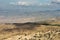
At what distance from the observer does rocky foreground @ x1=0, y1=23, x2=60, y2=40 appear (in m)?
16.4

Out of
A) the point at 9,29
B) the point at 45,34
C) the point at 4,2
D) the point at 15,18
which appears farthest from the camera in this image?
the point at 4,2

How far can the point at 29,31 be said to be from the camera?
59.8 feet

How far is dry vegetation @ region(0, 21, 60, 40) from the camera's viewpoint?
648 inches

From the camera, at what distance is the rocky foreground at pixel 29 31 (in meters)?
16.4

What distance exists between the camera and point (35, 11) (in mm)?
24000

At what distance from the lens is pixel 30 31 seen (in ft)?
59.8

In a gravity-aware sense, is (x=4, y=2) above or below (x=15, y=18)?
above

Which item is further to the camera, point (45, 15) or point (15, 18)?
point (45, 15)

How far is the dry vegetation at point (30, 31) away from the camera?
1645 centimetres

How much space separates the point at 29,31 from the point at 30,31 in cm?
8

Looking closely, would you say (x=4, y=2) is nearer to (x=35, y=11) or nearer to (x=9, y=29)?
(x=35, y=11)

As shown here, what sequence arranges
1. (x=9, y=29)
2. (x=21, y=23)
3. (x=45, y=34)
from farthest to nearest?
(x=21, y=23), (x=9, y=29), (x=45, y=34)

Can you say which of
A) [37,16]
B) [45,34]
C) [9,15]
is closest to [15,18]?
[9,15]

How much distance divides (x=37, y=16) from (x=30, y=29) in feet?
15.0
